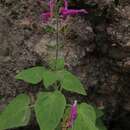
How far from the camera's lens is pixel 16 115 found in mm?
2732

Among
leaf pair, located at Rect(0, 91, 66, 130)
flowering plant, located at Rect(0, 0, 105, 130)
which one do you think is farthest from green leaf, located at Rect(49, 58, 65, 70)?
leaf pair, located at Rect(0, 91, 66, 130)

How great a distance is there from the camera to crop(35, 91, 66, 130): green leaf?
8.13ft

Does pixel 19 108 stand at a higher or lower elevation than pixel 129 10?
lower

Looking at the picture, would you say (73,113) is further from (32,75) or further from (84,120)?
(32,75)

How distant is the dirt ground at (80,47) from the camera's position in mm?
3119

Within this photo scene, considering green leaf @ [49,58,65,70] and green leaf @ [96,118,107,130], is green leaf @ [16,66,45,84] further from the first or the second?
green leaf @ [96,118,107,130]

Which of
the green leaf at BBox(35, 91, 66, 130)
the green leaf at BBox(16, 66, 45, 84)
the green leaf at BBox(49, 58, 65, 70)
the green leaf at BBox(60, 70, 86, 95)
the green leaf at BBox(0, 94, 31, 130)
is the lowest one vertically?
the green leaf at BBox(0, 94, 31, 130)

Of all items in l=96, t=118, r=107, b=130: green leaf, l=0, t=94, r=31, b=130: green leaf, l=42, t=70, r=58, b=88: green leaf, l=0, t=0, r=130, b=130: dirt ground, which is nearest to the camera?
l=42, t=70, r=58, b=88: green leaf

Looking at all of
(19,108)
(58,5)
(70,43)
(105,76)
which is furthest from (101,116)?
(58,5)

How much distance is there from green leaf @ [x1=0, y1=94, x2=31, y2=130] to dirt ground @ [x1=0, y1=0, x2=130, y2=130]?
435mm

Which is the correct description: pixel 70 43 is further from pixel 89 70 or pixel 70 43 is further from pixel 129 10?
pixel 129 10

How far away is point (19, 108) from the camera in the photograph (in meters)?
2.76

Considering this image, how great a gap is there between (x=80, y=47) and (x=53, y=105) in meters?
0.79

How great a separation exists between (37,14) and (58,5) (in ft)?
2.21
